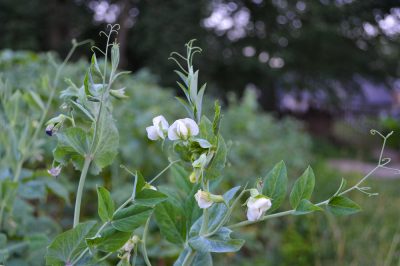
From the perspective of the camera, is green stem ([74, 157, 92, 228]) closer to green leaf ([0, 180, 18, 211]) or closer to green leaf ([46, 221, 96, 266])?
green leaf ([46, 221, 96, 266])

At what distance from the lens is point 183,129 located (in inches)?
18.7

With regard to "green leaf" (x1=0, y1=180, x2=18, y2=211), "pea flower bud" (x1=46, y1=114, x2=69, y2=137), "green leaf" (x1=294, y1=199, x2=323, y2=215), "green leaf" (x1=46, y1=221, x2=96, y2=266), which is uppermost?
"pea flower bud" (x1=46, y1=114, x2=69, y2=137)

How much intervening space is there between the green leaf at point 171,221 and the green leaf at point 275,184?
116mm

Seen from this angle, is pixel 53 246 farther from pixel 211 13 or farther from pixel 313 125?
pixel 313 125

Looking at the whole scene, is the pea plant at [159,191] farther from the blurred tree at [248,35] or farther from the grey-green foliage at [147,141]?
the blurred tree at [248,35]

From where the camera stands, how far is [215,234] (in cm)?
51

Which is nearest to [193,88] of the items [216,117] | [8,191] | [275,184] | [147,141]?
[216,117]

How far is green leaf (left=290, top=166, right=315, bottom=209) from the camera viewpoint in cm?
52

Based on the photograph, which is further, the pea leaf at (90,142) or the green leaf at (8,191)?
the green leaf at (8,191)

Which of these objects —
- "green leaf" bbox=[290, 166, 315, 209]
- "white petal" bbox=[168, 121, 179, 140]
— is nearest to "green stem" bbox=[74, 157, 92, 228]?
"white petal" bbox=[168, 121, 179, 140]

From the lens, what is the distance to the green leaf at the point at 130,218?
0.49 metres

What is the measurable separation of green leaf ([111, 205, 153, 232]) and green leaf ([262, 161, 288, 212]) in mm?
125

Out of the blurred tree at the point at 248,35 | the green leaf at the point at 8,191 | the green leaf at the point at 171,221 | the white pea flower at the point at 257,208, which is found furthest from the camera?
the blurred tree at the point at 248,35

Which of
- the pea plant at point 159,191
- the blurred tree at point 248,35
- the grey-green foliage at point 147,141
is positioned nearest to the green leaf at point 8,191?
the grey-green foliage at point 147,141
